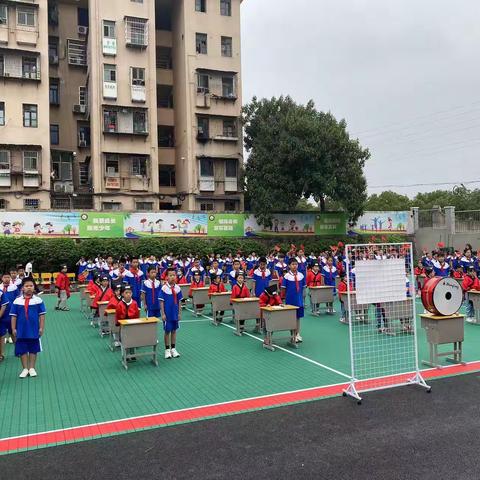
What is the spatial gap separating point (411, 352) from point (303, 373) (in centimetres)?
249

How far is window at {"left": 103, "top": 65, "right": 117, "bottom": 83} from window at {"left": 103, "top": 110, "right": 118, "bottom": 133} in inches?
79.7

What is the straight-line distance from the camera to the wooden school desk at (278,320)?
31.4ft

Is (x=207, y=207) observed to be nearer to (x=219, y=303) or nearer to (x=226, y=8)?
(x=226, y=8)

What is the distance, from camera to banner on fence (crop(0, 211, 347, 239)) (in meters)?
23.2

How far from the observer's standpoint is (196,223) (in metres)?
26.7

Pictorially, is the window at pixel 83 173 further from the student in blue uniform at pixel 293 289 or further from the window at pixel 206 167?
the student in blue uniform at pixel 293 289

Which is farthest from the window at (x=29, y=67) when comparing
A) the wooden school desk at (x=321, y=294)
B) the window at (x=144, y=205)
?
the wooden school desk at (x=321, y=294)

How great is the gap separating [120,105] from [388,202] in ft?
132

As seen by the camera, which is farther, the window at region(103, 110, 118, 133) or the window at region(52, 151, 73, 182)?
the window at region(52, 151, 73, 182)

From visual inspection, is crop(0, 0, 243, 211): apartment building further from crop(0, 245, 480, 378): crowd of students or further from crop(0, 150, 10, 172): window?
crop(0, 245, 480, 378): crowd of students

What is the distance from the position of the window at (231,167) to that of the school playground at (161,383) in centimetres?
2250

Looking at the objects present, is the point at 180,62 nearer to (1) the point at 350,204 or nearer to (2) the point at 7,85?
(2) the point at 7,85

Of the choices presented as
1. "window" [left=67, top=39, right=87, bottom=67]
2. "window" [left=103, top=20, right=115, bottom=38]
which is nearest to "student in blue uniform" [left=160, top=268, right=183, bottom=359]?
"window" [left=103, top=20, right=115, bottom=38]

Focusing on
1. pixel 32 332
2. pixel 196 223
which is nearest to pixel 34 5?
pixel 196 223
